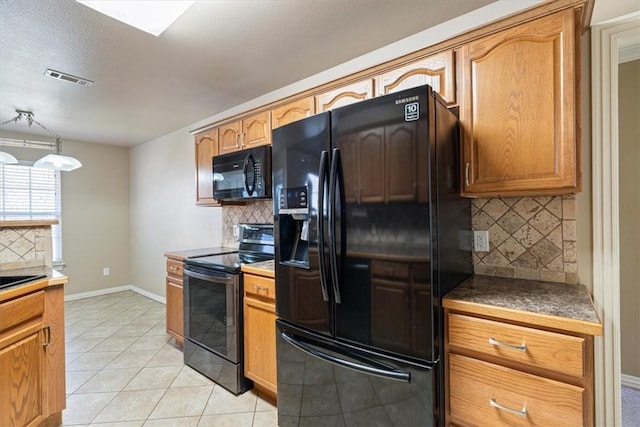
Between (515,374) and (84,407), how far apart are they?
105 inches

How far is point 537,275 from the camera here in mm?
1677

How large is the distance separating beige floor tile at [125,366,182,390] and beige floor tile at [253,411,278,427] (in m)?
0.86

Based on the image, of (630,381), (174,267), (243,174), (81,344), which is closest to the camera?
(630,381)

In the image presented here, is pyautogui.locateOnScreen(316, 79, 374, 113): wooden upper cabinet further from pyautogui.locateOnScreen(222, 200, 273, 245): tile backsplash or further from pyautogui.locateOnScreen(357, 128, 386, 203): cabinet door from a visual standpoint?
pyautogui.locateOnScreen(222, 200, 273, 245): tile backsplash

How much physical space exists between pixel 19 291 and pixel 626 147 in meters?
3.96

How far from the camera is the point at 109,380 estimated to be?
8.15ft

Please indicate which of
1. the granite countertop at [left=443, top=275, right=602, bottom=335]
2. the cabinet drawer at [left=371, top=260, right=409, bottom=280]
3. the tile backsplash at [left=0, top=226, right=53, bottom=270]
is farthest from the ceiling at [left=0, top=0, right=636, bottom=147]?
the granite countertop at [left=443, top=275, right=602, bottom=335]

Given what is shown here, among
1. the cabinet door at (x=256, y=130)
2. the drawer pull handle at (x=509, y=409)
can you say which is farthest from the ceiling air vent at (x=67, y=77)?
the drawer pull handle at (x=509, y=409)

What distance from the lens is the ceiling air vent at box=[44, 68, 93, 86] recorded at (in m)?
2.45

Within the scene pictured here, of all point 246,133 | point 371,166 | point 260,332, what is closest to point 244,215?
point 246,133

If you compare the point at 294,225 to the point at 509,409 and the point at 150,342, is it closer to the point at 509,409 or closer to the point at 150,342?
the point at 509,409

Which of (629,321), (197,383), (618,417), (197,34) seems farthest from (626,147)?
(197,383)

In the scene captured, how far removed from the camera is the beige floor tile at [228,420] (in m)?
1.95

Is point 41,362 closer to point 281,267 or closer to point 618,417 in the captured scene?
point 281,267
